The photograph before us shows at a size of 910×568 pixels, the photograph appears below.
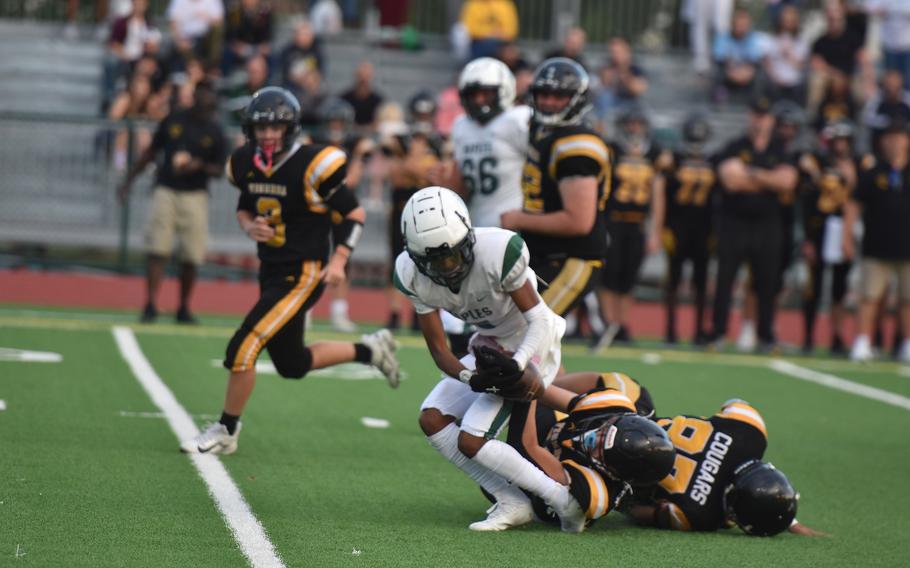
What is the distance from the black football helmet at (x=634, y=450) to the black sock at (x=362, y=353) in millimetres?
2940

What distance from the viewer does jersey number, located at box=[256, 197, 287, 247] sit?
24.6 feet

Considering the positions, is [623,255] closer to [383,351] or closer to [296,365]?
[383,351]

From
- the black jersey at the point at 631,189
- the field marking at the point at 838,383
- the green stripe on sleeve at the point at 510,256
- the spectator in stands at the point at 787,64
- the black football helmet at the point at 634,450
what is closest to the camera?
the black football helmet at the point at 634,450

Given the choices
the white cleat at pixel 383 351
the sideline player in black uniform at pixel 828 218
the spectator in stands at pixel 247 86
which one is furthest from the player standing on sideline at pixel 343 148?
the white cleat at pixel 383 351

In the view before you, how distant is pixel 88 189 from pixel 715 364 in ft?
23.8

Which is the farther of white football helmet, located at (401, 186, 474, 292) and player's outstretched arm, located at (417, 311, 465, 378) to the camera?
player's outstretched arm, located at (417, 311, 465, 378)

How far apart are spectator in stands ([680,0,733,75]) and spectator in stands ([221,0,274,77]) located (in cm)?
594

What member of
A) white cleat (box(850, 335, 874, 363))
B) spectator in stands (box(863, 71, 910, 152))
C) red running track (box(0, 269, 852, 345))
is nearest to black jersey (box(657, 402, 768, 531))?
white cleat (box(850, 335, 874, 363))

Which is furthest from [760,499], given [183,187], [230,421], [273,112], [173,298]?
[173,298]

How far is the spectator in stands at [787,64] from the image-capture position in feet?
62.5

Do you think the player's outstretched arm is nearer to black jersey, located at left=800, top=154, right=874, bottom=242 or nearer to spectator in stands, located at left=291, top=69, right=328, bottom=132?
black jersey, located at left=800, top=154, right=874, bottom=242

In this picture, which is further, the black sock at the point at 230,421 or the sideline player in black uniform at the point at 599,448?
the black sock at the point at 230,421

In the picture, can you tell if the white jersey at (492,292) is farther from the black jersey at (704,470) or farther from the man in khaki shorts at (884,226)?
the man in khaki shorts at (884,226)

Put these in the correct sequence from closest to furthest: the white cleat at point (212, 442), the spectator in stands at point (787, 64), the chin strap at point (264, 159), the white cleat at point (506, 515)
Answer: the white cleat at point (506, 515) < the white cleat at point (212, 442) < the chin strap at point (264, 159) < the spectator in stands at point (787, 64)
